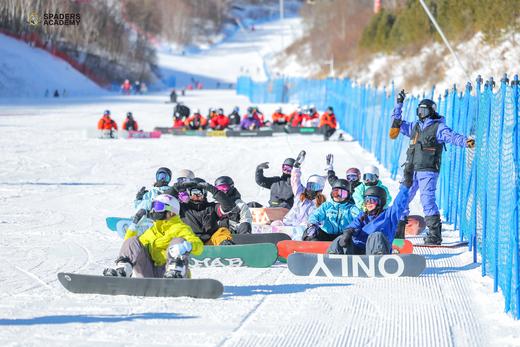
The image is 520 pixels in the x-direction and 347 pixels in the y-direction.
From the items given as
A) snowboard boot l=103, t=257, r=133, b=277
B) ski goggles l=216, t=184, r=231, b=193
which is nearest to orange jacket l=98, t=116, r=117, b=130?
ski goggles l=216, t=184, r=231, b=193

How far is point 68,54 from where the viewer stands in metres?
79.7

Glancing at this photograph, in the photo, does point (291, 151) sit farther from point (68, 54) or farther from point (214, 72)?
point (214, 72)

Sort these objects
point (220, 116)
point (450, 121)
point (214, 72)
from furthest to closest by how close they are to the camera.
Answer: point (214, 72) < point (220, 116) < point (450, 121)

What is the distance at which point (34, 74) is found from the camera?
64.1 metres

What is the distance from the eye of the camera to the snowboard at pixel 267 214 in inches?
545

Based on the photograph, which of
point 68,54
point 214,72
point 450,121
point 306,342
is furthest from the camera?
point 214,72

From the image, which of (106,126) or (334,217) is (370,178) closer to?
(334,217)

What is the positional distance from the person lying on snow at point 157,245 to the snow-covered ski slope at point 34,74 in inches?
2031

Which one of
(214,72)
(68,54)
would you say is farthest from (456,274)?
(214,72)

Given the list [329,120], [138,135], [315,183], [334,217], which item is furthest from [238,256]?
[138,135]

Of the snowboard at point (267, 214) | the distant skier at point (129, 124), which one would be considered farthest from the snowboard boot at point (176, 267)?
the distant skier at point (129, 124)

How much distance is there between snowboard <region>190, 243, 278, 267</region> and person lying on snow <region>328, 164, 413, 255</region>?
69cm

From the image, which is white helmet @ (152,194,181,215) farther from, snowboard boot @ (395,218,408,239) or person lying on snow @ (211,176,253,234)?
snowboard boot @ (395,218,408,239)

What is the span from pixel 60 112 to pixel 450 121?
3261 cm
